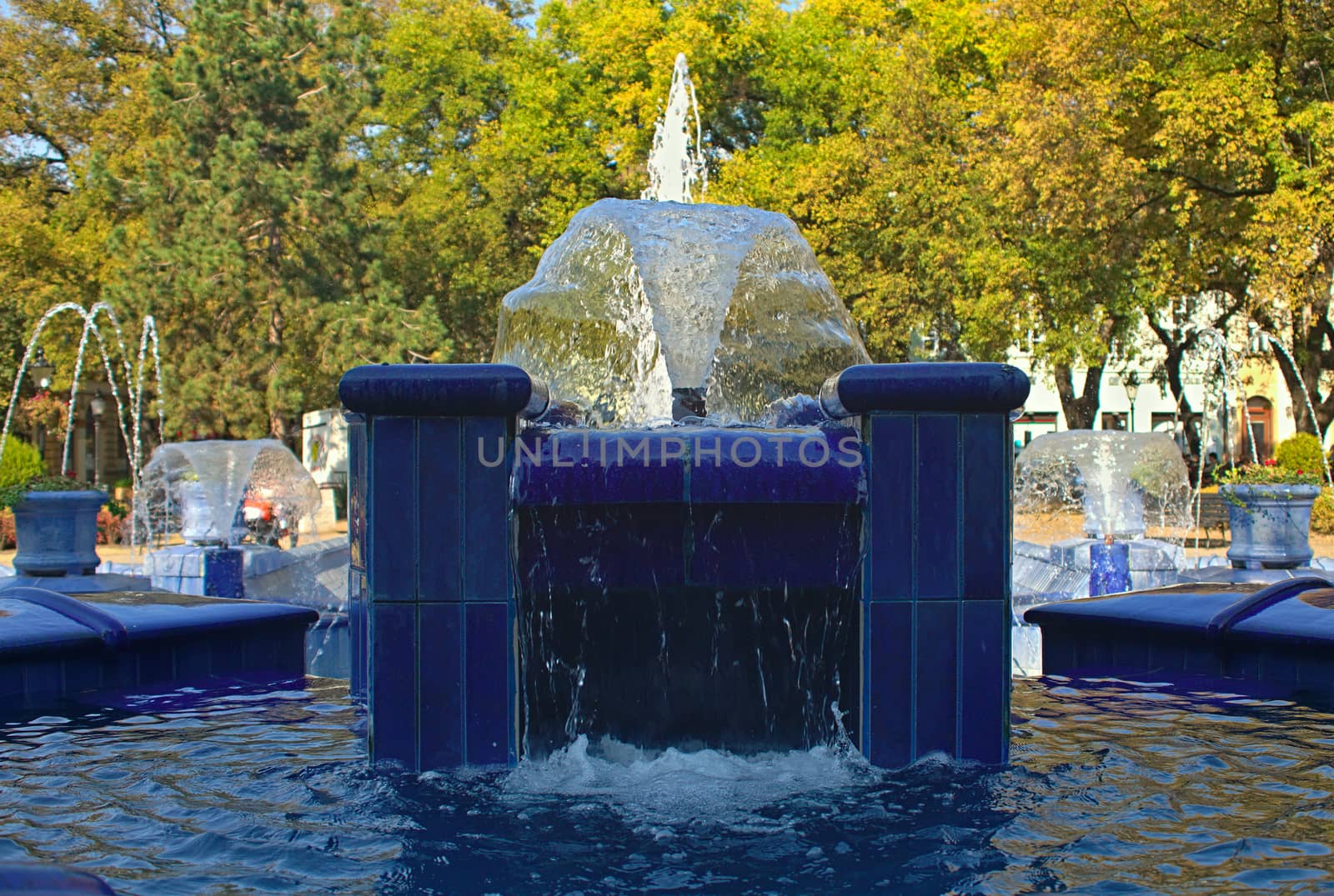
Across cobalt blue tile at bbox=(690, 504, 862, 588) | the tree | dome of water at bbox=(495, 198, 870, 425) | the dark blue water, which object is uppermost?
the tree

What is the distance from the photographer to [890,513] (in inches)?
193

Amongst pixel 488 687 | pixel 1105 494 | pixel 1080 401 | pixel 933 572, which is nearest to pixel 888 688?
pixel 933 572

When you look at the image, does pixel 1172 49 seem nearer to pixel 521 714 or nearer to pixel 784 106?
pixel 784 106

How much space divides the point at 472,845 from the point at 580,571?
1209 millimetres

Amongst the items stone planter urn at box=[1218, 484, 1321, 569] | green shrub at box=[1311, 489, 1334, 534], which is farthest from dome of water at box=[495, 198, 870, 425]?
green shrub at box=[1311, 489, 1334, 534]

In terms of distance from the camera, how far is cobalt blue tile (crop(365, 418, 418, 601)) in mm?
4836

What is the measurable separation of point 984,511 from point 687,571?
44.6 inches

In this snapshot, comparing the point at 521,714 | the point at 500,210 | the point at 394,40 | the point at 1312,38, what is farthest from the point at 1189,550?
the point at 394,40

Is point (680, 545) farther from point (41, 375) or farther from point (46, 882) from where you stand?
point (41, 375)

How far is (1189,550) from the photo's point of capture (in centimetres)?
1823

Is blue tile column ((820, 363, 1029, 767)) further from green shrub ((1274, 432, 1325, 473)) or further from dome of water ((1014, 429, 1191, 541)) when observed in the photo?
green shrub ((1274, 432, 1325, 473))

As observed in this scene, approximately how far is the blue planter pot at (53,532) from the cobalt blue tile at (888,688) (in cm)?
843

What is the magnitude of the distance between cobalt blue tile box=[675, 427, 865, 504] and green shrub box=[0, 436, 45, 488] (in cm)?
1620

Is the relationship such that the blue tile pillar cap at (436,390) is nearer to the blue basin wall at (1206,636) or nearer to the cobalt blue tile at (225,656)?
the cobalt blue tile at (225,656)
